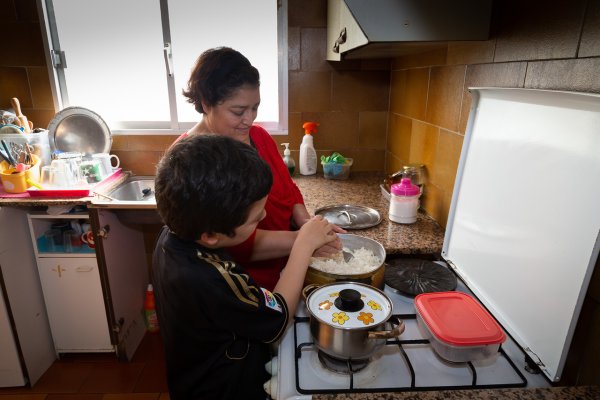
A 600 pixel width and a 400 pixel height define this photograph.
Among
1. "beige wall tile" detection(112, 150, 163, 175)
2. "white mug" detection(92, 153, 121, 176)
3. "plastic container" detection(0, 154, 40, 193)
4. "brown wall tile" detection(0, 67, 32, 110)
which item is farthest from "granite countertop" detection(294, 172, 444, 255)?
"brown wall tile" detection(0, 67, 32, 110)

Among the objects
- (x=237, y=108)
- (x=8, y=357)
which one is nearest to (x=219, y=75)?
(x=237, y=108)

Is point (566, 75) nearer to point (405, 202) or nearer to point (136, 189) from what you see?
point (405, 202)

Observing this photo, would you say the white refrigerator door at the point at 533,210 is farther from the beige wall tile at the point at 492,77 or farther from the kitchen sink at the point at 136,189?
the kitchen sink at the point at 136,189

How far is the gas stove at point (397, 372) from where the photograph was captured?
0.67 meters

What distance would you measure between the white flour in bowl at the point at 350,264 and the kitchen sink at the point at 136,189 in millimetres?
1378

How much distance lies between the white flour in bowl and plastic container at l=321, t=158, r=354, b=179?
101 cm

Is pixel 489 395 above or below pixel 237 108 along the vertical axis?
below

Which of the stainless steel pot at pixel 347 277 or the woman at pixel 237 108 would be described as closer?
the stainless steel pot at pixel 347 277

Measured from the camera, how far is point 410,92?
1719 millimetres

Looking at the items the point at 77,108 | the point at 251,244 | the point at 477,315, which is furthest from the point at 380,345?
the point at 77,108

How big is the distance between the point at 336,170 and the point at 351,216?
579 mm

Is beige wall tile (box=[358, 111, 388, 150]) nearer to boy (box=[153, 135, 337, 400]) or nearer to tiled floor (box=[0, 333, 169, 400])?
boy (box=[153, 135, 337, 400])

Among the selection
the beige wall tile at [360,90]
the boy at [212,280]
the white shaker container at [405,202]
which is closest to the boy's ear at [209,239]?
the boy at [212,280]

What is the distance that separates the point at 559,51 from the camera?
76 cm
